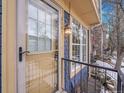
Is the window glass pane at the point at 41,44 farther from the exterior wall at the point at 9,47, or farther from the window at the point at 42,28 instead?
the exterior wall at the point at 9,47

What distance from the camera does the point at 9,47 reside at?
187 centimetres

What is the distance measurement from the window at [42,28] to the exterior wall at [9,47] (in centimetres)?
46

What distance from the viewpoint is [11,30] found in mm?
1902

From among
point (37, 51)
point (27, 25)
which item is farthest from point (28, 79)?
point (27, 25)

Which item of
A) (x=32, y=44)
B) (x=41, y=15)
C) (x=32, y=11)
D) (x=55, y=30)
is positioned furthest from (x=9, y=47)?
(x=55, y=30)

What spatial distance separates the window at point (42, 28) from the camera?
96.5 inches

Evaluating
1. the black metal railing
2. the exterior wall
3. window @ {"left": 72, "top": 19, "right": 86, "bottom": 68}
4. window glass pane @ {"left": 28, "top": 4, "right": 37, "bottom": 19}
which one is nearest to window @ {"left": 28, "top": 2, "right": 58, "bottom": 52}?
window glass pane @ {"left": 28, "top": 4, "right": 37, "bottom": 19}

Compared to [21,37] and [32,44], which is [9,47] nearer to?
[21,37]

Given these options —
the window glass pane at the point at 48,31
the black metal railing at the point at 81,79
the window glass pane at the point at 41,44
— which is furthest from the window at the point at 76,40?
the window glass pane at the point at 41,44

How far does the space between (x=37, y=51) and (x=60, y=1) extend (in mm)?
1537

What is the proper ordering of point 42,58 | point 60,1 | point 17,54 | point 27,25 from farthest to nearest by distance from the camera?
point 60,1
point 42,58
point 27,25
point 17,54

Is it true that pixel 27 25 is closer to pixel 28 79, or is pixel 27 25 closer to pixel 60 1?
pixel 28 79

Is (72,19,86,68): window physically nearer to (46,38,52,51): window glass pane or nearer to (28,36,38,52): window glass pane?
(46,38,52,51): window glass pane

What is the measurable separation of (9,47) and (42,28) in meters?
1.03
